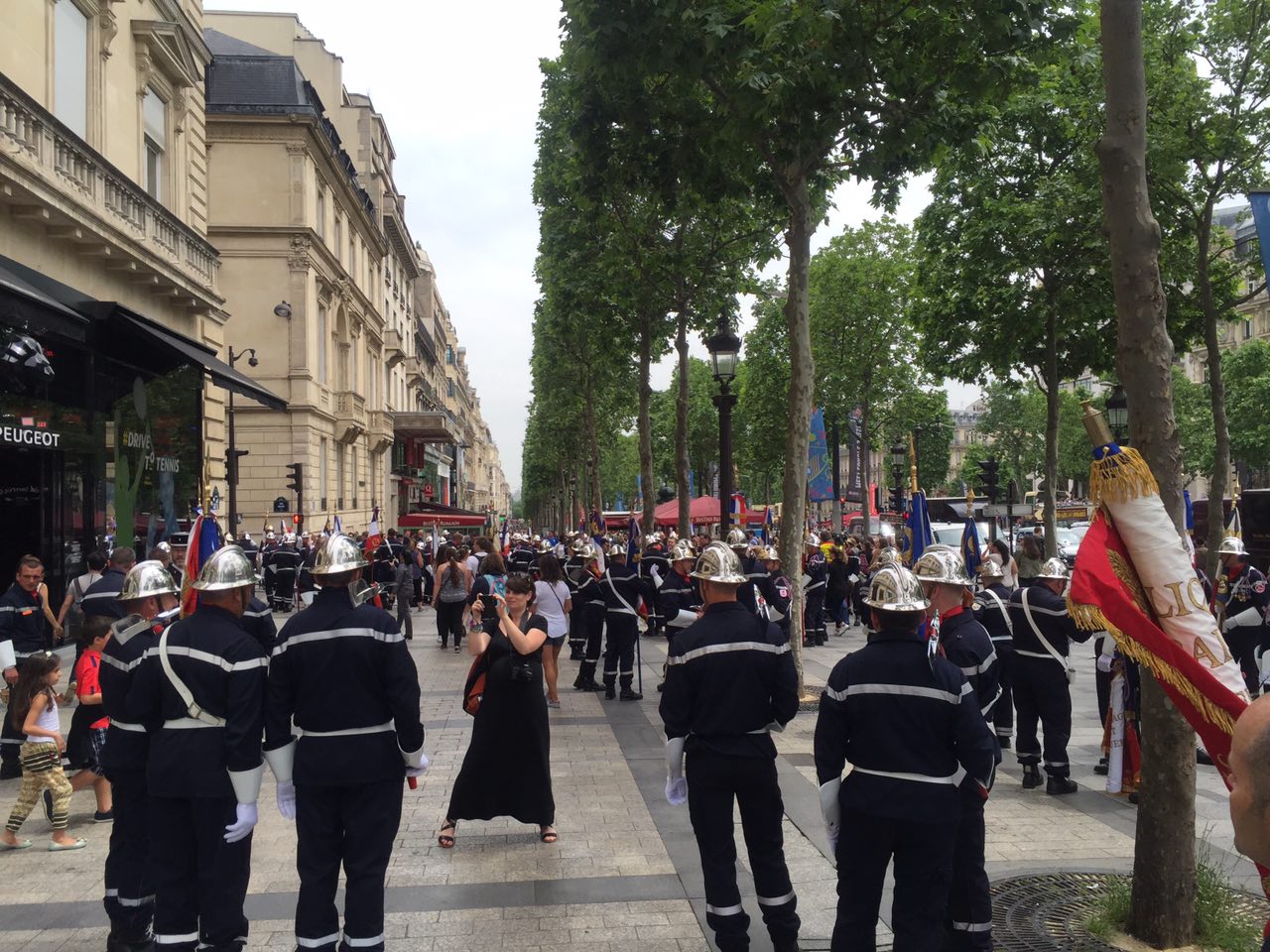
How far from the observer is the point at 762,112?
10422mm

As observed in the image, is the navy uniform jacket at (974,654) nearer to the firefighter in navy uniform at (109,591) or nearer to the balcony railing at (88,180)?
the firefighter in navy uniform at (109,591)

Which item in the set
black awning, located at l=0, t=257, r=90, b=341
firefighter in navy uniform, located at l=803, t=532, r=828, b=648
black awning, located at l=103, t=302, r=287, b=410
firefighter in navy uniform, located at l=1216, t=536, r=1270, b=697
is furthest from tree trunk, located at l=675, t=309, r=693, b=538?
firefighter in navy uniform, located at l=1216, t=536, r=1270, b=697

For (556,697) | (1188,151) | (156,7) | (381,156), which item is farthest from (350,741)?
(381,156)

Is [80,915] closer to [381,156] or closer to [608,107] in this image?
[608,107]

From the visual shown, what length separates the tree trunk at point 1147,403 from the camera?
4922mm


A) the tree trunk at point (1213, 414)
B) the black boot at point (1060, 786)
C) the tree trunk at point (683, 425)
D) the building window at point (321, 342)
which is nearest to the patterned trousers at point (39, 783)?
the black boot at point (1060, 786)

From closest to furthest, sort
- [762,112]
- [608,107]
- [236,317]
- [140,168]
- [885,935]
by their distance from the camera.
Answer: [885,935]
[762,112]
[608,107]
[140,168]
[236,317]

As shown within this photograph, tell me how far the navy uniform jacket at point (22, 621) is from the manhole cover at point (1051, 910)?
8541mm

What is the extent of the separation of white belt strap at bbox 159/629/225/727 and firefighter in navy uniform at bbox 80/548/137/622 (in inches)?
194

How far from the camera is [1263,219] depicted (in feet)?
18.4

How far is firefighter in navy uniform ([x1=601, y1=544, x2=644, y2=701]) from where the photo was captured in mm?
12430

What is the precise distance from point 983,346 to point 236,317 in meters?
26.7

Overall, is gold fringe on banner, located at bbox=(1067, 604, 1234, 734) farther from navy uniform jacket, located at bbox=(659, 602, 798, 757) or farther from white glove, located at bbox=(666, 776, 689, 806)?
white glove, located at bbox=(666, 776, 689, 806)

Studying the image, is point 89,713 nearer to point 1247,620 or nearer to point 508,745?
point 508,745
